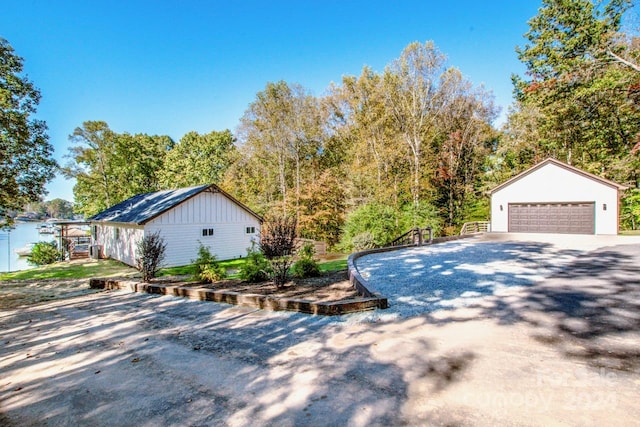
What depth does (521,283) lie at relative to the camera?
7836 mm

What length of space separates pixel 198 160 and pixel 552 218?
35604mm

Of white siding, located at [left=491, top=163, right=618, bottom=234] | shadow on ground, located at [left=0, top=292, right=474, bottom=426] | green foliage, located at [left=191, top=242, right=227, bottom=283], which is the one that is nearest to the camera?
shadow on ground, located at [left=0, top=292, right=474, bottom=426]

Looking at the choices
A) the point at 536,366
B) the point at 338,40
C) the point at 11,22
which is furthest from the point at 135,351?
the point at 338,40

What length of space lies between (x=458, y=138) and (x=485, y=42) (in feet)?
25.6

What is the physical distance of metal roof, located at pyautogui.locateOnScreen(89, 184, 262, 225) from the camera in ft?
59.1

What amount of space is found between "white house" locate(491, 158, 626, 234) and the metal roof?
1723cm

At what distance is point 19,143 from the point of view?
1344 centimetres

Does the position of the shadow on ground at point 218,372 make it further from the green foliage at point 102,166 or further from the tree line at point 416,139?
the green foliage at point 102,166

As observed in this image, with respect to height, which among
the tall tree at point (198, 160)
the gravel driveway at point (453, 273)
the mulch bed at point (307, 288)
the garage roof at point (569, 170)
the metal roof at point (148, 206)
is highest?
the tall tree at point (198, 160)

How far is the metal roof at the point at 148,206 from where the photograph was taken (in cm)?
1802

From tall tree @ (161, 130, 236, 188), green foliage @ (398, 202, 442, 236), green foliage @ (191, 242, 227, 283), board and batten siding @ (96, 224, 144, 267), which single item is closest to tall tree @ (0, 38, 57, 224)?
board and batten siding @ (96, 224, 144, 267)

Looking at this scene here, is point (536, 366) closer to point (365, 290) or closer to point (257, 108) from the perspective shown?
point (365, 290)

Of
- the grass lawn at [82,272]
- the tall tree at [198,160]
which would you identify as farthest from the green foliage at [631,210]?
the tall tree at [198,160]

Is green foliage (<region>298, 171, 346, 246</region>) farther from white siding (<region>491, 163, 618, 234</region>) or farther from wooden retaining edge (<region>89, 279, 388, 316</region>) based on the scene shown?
wooden retaining edge (<region>89, 279, 388, 316</region>)
